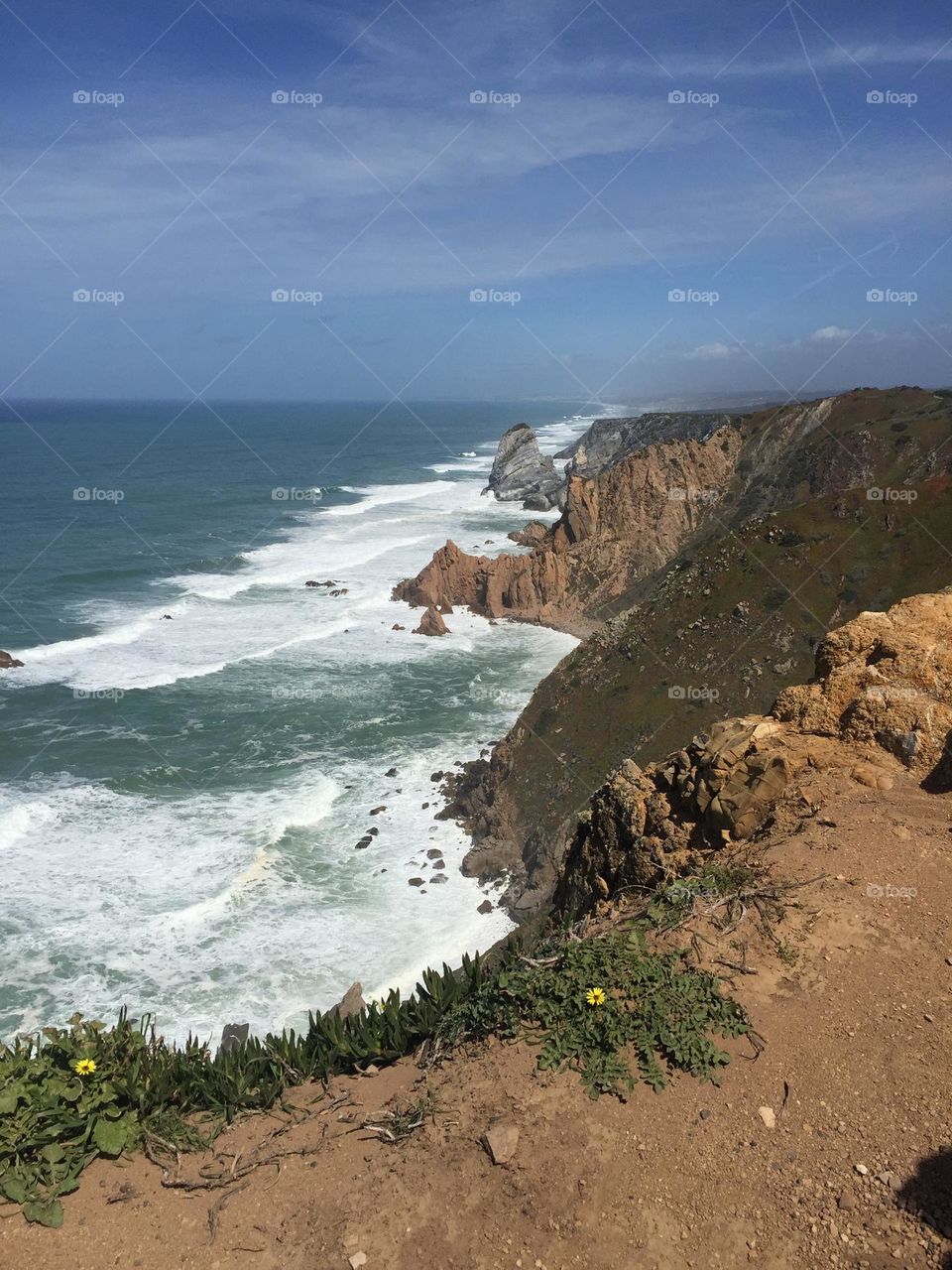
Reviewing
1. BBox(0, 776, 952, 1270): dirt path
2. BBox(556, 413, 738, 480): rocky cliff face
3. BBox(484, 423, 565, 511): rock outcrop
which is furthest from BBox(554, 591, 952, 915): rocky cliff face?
BBox(484, 423, 565, 511): rock outcrop

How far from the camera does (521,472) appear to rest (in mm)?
103188

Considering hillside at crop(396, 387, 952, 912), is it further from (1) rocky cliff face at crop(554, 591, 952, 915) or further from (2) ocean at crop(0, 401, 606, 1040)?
(1) rocky cliff face at crop(554, 591, 952, 915)

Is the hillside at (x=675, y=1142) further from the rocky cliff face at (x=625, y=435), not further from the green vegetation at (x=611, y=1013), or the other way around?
the rocky cliff face at (x=625, y=435)

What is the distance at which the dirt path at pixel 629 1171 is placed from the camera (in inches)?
201

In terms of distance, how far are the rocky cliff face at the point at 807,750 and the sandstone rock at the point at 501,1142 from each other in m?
3.68

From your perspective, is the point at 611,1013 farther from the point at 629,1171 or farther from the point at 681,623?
the point at 681,623

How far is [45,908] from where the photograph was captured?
2389 centimetres

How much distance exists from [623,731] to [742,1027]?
23746mm

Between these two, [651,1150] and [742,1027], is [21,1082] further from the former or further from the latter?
[742,1027]

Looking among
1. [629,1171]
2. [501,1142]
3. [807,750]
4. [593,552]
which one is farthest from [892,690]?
[593,552]

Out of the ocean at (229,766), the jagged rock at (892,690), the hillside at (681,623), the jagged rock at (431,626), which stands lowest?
the ocean at (229,766)

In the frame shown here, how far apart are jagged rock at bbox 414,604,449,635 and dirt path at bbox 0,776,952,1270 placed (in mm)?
42964

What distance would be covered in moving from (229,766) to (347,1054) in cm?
2745

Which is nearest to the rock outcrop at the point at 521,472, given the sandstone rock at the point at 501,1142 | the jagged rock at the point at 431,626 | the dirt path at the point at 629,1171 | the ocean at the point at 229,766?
the ocean at the point at 229,766
